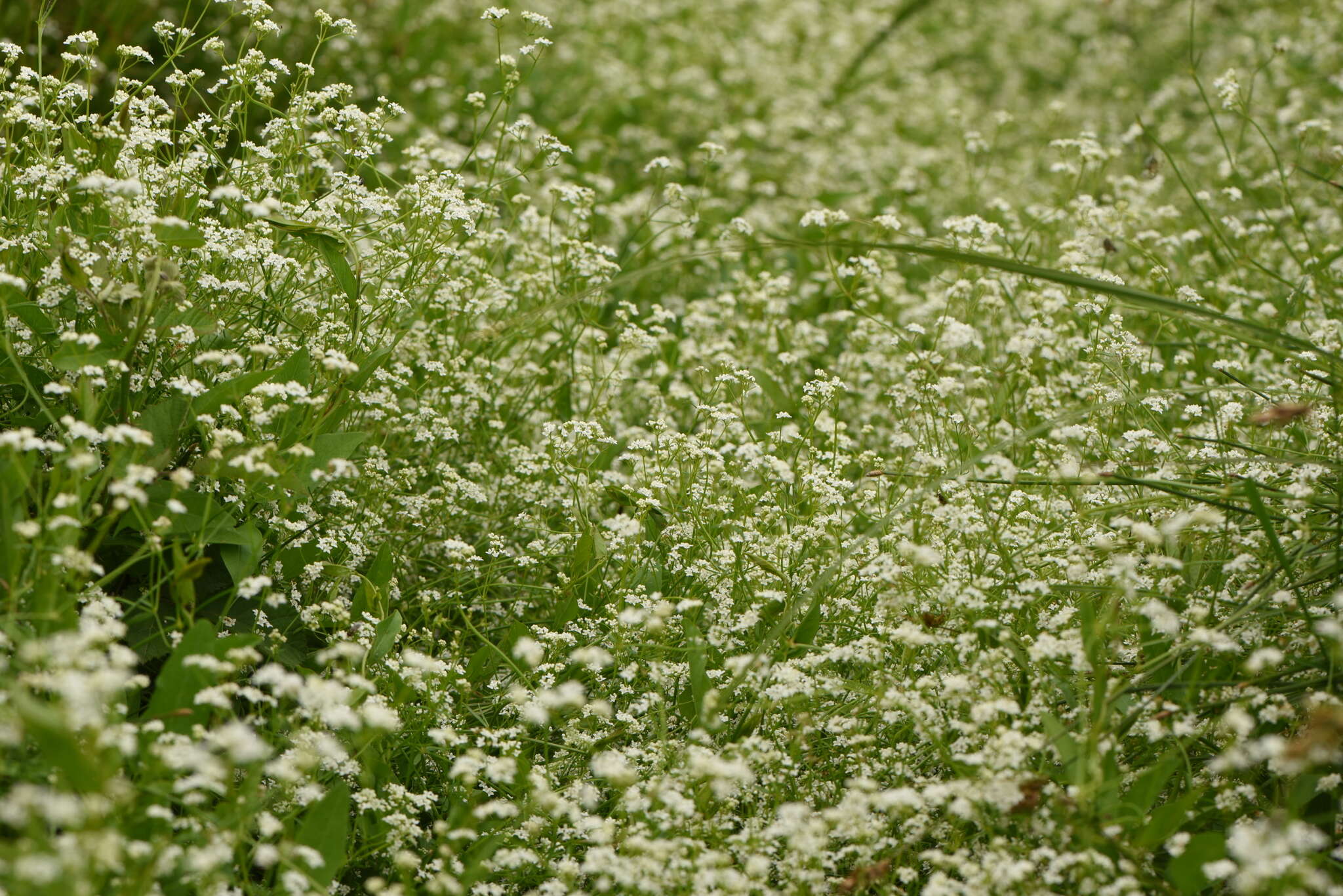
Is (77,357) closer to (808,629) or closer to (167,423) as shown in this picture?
(167,423)

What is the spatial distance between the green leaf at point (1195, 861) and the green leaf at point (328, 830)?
57.8 inches

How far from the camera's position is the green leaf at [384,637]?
8.86 ft

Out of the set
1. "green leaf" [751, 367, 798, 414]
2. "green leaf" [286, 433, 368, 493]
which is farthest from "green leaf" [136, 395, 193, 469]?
"green leaf" [751, 367, 798, 414]

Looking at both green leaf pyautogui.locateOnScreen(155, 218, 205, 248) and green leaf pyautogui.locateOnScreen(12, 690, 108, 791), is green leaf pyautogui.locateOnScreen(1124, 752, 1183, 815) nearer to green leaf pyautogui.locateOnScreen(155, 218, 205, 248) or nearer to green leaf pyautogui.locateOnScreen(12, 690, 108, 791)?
green leaf pyautogui.locateOnScreen(12, 690, 108, 791)

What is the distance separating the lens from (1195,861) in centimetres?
210

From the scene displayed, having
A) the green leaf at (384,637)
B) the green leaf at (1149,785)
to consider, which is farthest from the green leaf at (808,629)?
the green leaf at (384,637)

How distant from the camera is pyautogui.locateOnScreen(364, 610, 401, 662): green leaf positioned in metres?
2.70

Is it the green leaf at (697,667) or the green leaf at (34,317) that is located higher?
the green leaf at (34,317)

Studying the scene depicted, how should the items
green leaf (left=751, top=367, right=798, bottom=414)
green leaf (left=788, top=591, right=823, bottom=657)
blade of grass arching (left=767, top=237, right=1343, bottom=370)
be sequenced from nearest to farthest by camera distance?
blade of grass arching (left=767, top=237, right=1343, bottom=370) → green leaf (left=788, top=591, right=823, bottom=657) → green leaf (left=751, top=367, right=798, bottom=414)

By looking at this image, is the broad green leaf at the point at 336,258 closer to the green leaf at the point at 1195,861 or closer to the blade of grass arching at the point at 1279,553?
the blade of grass arching at the point at 1279,553

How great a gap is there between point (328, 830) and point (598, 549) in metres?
1.10

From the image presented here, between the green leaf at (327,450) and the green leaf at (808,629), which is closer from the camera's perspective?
the green leaf at (327,450)

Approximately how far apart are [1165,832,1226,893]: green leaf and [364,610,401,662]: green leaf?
1.64 metres

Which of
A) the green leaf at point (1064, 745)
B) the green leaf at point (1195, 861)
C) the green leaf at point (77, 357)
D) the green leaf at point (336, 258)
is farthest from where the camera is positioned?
the green leaf at point (336, 258)
